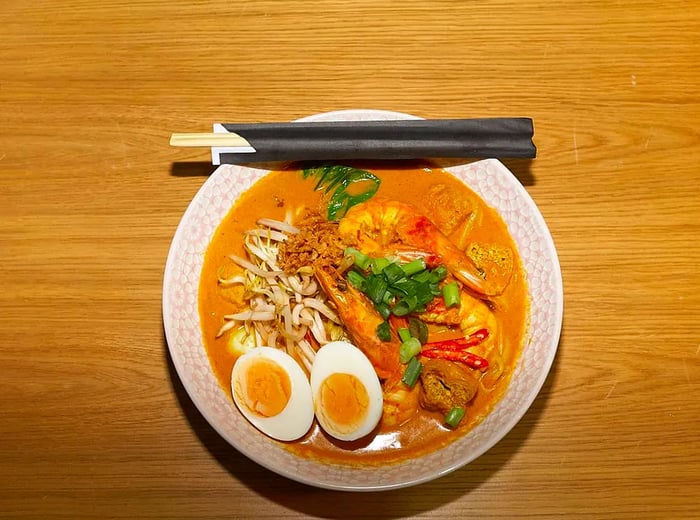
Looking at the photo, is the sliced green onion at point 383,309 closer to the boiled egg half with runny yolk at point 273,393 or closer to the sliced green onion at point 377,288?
the sliced green onion at point 377,288

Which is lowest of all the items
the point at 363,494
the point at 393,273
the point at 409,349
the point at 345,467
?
the point at 363,494

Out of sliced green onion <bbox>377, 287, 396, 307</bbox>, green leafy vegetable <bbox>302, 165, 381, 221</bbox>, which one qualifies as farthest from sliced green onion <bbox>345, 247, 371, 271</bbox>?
green leafy vegetable <bbox>302, 165, 381, 221</bbox>

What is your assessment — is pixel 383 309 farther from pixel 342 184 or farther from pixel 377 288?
pixel 342 184

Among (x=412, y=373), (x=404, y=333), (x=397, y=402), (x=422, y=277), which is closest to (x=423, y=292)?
(x=422, y=277)

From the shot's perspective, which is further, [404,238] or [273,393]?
[404,238]

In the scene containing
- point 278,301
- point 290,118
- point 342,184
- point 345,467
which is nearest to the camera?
point 345,467

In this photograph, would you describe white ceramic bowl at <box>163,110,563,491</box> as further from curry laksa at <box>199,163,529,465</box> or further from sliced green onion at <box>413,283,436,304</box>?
sliced green onion at <box>413,283,436,304</box>
